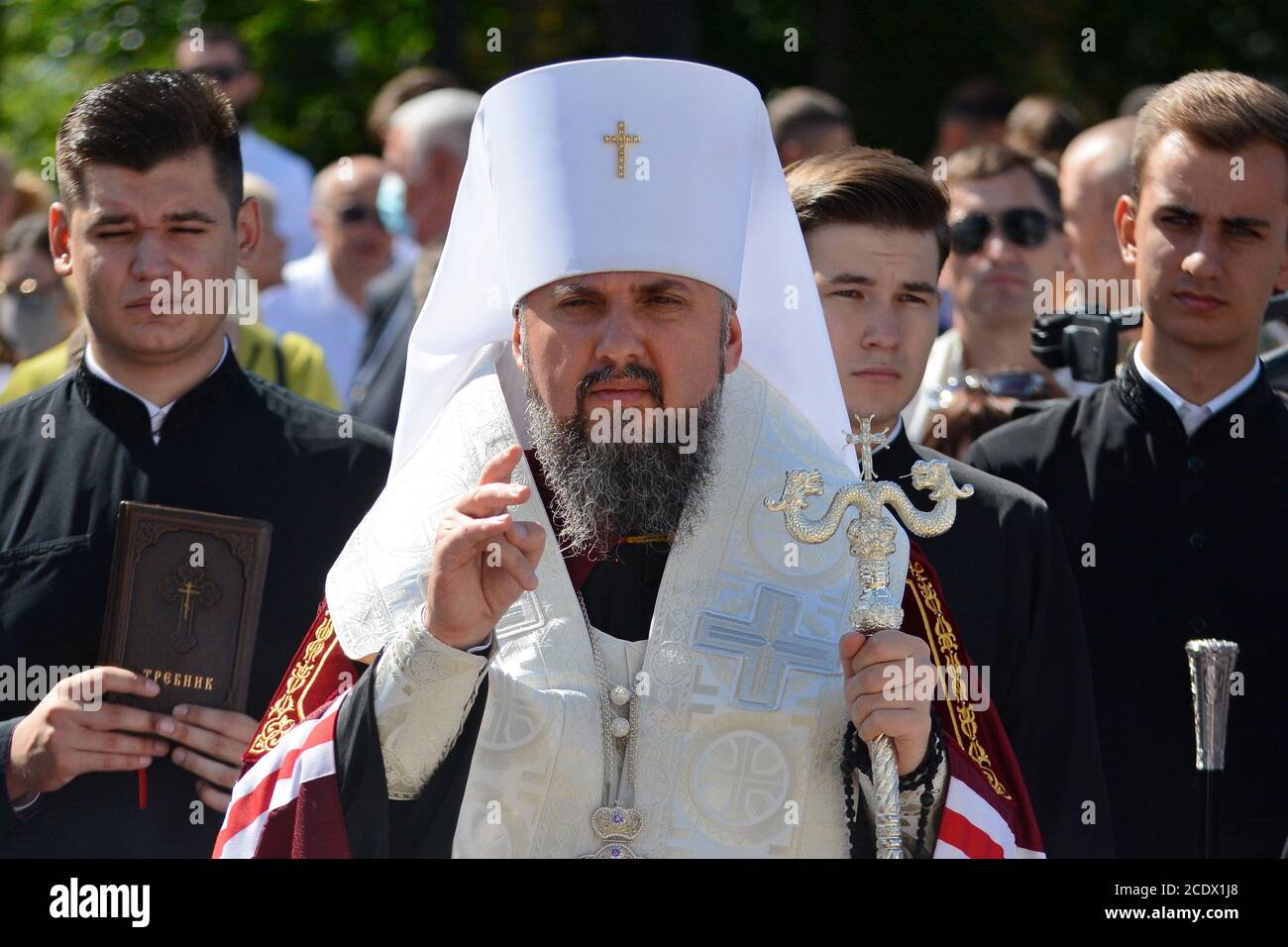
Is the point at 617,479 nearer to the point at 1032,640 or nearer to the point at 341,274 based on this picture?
the point at 1032,640

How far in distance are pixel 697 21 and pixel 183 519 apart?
1221 cm

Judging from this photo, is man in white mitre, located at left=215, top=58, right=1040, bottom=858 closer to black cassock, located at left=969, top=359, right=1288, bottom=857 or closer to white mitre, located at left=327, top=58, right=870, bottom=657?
white mitre, located at left=327, top=58, right=870, bottom=657

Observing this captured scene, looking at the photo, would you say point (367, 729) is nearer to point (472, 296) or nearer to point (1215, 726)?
point (472, 296)

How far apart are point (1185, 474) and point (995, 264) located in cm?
216

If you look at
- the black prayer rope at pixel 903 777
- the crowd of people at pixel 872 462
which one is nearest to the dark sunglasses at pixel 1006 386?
the crowd of people at pixel 872 462

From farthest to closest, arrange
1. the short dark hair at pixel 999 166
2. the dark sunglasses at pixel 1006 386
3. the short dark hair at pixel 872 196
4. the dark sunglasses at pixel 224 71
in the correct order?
1. the dark sunglasses at pixel 224 71
2. the short dark hair at pixel 999 166
3. the dark sunglasses at pixel 1006 386
4. the short dark hair at pixel 872 196

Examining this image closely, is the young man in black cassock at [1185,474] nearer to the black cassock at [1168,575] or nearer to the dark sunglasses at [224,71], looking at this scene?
the black cassock at [1168,575]

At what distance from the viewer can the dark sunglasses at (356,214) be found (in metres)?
10.6

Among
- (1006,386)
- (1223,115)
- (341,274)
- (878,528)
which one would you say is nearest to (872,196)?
(1223,115)

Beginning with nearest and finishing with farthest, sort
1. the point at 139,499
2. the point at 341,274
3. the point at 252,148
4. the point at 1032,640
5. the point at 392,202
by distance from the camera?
the point at 1032,640, the point at 139,499, the point at 392,202, the point at 341,274, the point at 252,148

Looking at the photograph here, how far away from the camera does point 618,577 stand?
4441 millimetres

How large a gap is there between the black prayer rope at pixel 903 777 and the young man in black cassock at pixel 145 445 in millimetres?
1561

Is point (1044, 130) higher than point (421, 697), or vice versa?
point (1044, 130)

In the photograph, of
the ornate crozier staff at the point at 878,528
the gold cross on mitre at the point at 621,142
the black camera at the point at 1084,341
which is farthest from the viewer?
the black camera at the point at 1084,341
